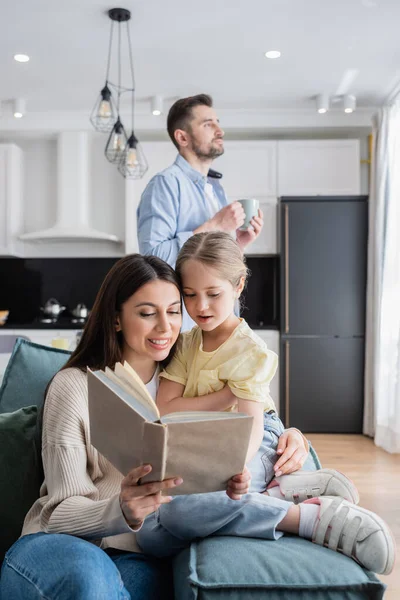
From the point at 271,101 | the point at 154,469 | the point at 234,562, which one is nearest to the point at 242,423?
the point at 154,469

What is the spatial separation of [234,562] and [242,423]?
0.38 m

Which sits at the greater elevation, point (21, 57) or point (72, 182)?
point (21, 57)

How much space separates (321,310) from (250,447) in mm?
3843

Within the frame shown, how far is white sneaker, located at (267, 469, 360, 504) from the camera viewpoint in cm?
153

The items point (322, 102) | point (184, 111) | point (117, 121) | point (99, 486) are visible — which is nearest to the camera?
point (99, 486)

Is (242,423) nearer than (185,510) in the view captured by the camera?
Yes

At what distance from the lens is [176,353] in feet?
5.63

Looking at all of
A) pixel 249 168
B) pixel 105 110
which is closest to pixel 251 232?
pixel 105 110

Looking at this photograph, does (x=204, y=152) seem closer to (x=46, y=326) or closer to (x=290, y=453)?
(x=290, y=453)

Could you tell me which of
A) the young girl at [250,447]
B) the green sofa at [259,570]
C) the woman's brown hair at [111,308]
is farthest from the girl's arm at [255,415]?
the woman's brown hair at [111,308]

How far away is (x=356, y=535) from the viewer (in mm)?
1300

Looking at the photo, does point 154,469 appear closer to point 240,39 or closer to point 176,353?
point 176,353

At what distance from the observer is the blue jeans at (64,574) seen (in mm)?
1141

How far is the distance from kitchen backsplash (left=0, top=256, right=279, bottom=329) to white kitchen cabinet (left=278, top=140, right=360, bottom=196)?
0.75m
